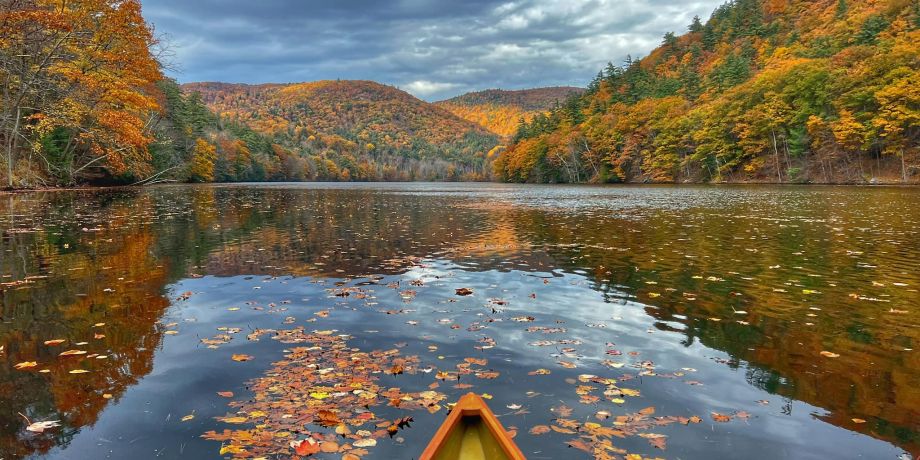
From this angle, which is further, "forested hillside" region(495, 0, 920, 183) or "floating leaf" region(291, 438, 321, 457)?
"forested hillside" region(495, 0, 920, 183)

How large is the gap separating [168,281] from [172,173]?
75.9 m

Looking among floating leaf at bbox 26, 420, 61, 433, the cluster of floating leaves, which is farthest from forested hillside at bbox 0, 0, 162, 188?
the cluster of floating leaves

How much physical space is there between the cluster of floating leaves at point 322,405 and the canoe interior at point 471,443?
1382 mm

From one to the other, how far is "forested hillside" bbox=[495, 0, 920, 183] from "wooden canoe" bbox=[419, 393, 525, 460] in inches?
2974

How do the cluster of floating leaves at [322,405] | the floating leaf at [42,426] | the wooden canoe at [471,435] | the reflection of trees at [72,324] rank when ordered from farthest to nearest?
the reflection of trees at [72,324], the floating leaf at [42,426], the cluster of floating leaves at [322,405], the wooden canoe at [471,435]

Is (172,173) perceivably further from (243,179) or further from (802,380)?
(802,380)

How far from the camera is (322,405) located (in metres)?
5.04

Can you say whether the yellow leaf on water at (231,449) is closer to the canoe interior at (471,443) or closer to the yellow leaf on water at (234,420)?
the yellow leaf on water at (234,420)

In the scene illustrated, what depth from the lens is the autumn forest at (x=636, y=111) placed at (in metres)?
33.0

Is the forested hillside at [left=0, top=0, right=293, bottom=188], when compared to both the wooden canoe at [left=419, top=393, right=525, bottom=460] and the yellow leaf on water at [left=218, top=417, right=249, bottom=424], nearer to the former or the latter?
the yellow leaf on water at [left=218, top=417, right=249, bottom=424]

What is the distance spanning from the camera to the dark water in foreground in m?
4.63

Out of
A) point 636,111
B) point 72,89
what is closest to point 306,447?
point 72,89

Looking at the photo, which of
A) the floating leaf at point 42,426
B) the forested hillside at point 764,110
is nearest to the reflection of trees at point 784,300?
the floating leaf at point 42,426

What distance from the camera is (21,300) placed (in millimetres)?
8992
